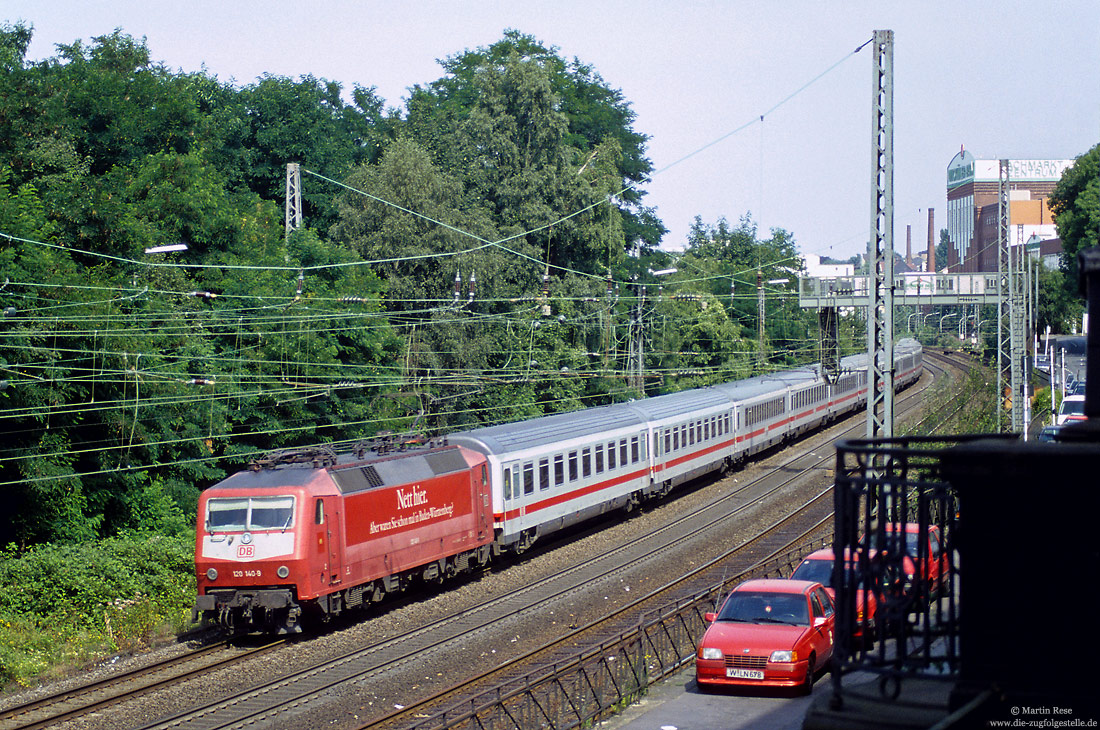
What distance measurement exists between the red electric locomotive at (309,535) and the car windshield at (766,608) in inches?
277

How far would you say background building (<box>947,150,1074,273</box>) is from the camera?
428ft

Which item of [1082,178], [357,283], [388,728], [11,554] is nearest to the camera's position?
[388,728]

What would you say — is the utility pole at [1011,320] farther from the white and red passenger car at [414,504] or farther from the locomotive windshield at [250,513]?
the locomotive windshield at [250,513]

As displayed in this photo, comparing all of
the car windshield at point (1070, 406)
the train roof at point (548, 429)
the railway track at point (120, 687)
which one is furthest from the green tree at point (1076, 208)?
the railway track at point (120, 687)

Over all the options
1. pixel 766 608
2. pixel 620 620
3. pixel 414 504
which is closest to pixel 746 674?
pixel 766 608

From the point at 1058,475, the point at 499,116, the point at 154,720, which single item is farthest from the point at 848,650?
the point at 499,116

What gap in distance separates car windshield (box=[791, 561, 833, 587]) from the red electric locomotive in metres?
7.43

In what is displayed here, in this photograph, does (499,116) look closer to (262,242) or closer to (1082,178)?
(262,242)

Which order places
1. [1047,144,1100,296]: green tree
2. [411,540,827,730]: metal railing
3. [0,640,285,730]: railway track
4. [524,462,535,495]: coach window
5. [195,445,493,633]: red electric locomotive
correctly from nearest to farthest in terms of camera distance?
[411,540,827,730]: metal railing, [0,640,285,730]: railway track, [195,445,493,633]: red electric locomotive, [524,462,535,495]: coach window, [1047,144,1100,296]: green tree

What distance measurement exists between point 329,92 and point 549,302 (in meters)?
32.9

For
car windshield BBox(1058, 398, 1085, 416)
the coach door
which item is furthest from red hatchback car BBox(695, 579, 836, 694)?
car windshield BBox(1058, 398, 1085, 416)

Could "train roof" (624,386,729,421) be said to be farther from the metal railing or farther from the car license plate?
the car license plate

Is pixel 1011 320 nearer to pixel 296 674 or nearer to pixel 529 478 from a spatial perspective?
pixel 529 478

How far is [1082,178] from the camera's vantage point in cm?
6675
